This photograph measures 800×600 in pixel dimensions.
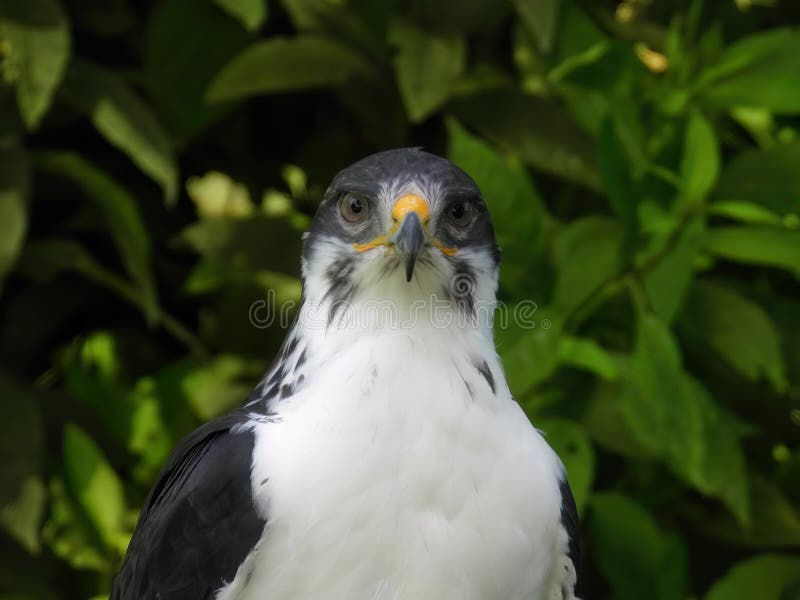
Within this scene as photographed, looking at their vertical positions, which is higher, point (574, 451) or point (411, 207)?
point (411, 207)

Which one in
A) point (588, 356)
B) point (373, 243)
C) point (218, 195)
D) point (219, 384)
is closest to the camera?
point (373, 243)

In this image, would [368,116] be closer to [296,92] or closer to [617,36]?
[296,92]

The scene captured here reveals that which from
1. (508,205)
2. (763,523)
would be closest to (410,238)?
(508,205)

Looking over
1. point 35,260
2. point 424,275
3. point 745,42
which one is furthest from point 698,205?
point 35,260

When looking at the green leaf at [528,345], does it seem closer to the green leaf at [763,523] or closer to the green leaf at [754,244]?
the green leaf at [754,244]

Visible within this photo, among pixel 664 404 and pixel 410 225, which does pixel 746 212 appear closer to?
pixel 664 404

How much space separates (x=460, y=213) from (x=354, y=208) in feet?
0.68

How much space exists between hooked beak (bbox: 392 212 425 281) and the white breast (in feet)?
0.81

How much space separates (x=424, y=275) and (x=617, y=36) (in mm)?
1592

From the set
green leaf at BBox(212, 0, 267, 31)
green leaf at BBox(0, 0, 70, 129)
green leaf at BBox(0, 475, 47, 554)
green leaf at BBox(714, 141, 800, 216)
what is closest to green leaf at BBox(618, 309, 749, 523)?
green leaf at BBox(714, 141, 800, 216)

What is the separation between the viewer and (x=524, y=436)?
2424 millimetres

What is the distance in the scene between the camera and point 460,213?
2.61 metres

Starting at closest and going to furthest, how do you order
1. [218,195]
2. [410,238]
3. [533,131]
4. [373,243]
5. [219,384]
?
[410,238] < [373,243] < [533,131] < [219,384] < [218,195]

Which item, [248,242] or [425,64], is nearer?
[425,64]
